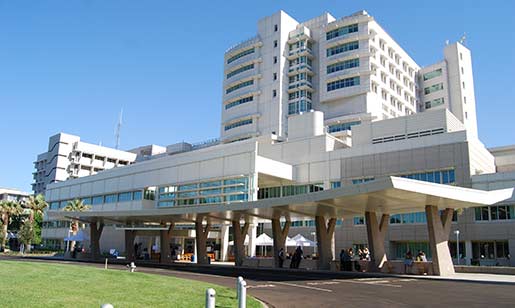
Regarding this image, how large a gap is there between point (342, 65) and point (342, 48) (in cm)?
289

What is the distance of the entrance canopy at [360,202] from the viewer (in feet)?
77.3

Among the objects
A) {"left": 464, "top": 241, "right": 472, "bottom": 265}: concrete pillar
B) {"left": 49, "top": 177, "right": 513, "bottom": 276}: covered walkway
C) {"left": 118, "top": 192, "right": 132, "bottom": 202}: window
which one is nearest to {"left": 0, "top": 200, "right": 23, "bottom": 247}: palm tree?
{"left": 118, "top": 192, "right": 132, "bottom": 202}: window

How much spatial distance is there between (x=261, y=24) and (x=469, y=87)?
4367 centimetres

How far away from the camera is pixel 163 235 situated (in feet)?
140

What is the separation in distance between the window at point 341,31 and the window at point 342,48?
191 cm

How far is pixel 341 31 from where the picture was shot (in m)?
78.4

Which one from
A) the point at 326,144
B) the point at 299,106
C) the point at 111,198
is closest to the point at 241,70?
the point at 299,106

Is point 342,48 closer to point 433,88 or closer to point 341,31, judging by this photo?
point 341,31

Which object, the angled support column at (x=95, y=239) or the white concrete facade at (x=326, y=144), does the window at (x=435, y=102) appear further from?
the angled support column at (x=95, y=239)

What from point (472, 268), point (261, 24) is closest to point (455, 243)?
point (472, 268)

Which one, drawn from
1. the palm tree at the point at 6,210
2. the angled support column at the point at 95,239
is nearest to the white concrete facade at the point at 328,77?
the palm tree at the point at 6,210

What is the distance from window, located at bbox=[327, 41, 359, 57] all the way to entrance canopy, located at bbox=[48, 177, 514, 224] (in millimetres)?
46861

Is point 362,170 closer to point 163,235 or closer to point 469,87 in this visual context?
point 163,235

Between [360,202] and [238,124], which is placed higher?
[238,124]
